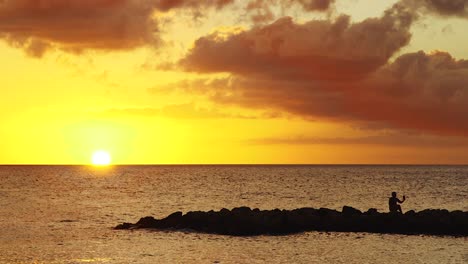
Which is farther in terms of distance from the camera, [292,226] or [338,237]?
[292,226]

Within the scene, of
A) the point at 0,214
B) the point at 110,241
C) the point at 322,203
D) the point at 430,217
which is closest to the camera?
the point at 110,241

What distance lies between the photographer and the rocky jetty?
1871 inches

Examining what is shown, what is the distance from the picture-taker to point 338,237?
45875mm

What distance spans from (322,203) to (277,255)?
43.7 meters

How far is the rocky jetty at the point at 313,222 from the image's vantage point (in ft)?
156

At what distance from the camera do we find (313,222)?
165 ft

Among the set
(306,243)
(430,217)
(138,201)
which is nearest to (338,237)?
(306,243)

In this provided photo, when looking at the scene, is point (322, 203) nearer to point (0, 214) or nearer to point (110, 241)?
point (0, 214)

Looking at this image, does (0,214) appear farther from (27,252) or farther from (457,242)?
(457,242)

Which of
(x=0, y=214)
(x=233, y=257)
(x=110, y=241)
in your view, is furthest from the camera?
(x=0, y=214)

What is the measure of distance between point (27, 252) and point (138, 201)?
44.8m

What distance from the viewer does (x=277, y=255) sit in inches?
1535

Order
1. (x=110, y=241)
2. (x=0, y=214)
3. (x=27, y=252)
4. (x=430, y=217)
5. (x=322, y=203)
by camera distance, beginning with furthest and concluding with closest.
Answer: (x=322, y=203) < (x=0, y=214) < (x=430, y=217) < (x=110, y=241) < (x=27, y=252)

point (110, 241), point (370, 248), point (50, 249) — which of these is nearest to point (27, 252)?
point (50, 249)
